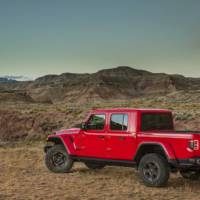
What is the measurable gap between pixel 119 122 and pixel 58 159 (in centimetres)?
275

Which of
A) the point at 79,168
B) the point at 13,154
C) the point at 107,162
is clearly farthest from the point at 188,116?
the point at 107,162

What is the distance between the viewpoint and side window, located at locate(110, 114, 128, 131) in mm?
11273

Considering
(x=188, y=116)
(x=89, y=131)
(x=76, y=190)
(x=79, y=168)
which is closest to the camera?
(x=76, y=190)

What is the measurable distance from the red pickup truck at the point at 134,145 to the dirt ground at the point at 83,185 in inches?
16.5

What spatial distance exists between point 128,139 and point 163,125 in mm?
1230

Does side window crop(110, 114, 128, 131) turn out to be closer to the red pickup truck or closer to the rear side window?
the red pickup truck

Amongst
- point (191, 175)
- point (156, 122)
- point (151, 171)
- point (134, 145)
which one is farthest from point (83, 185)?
point (191, 175)

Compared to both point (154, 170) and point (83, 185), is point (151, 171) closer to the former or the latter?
point (154, 170)

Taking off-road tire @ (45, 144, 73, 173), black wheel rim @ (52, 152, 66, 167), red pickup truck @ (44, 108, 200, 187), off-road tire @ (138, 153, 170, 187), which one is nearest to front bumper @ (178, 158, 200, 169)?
red pickup truck @ (44, 108, 200, 187)

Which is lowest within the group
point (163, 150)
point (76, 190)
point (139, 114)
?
point (76, 190)

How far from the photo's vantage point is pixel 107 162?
459 inches

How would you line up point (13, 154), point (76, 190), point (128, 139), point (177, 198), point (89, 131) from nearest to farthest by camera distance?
point (177, 198) < point (76, 190) < point (128, 139) < point (89, 131) < point (13, 154)

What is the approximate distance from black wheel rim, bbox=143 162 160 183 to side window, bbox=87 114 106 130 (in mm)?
1766

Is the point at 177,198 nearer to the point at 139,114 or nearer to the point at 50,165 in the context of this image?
the point at 139,114
